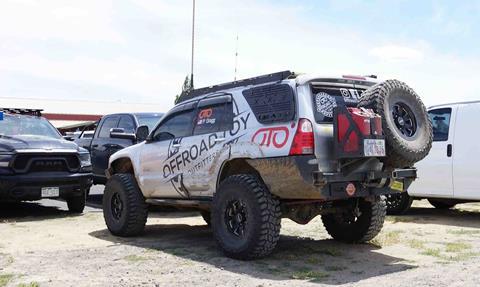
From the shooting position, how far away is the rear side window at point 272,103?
237 inches

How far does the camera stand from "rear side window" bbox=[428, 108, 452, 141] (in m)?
9.59

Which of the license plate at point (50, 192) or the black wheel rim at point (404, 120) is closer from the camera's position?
the black wheel rim at point (404, 120)

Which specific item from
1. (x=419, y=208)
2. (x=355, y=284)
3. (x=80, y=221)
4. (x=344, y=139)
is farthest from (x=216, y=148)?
(x=419, y=208)

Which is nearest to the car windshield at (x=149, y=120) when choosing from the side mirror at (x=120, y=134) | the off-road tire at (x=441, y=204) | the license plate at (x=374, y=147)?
the side mirror at (x=120, y=134)

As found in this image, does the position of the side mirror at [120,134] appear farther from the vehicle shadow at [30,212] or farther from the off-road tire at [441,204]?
the off-road tire at [441,204]

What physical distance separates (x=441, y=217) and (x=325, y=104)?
5.20 metres

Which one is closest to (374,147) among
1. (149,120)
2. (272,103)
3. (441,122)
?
(272,103)

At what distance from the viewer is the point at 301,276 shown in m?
5.65

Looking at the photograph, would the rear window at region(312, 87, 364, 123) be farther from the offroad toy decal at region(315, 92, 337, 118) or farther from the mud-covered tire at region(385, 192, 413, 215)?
the mud-covered tire at region(385, 192, 413, 215)

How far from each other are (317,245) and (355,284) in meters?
2.04

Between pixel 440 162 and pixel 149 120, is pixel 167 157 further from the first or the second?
pixel 440 162

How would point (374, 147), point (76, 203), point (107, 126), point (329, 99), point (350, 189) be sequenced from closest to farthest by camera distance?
1. point (374, 147)
2. point (350, 189)
3. point (329, 99)
4. point (76, 203)
5. point (107, 126)

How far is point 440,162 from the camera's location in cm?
963

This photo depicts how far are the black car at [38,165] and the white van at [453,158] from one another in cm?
572
